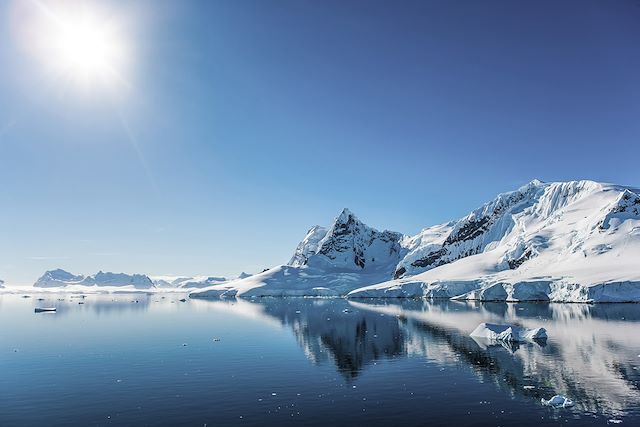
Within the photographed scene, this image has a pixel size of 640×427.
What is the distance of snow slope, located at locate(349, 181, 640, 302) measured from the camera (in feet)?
375

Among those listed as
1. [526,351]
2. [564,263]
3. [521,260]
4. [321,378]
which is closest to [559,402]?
[321,378]

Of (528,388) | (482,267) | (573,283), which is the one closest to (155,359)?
(528,388)

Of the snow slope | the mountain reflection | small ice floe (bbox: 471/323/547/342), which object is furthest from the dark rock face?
small ice floe (bbox: 471/323/547/342)

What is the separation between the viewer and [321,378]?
4003 cm

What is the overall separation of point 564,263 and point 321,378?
405 ft

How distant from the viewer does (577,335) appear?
59906 mm

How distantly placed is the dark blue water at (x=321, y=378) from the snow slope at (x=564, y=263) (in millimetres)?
48858

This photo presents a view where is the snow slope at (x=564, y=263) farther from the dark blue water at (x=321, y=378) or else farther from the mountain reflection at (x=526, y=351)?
the dark blue water at (x=321, y=378)

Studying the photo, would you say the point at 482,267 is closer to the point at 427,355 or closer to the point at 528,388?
the point at 427,355

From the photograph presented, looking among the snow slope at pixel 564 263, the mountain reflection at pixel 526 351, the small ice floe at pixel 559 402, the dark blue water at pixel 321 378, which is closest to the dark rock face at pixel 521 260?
the snow slope at pixel 564 263

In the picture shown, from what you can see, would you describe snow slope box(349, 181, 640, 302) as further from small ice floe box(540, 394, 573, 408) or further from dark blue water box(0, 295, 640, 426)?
small ice floe box(540, 394, 573, 408)

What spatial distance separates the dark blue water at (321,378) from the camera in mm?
28609

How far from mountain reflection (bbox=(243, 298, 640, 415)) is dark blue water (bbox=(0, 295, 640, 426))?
0.17 m

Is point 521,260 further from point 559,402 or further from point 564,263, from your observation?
point 559,402
